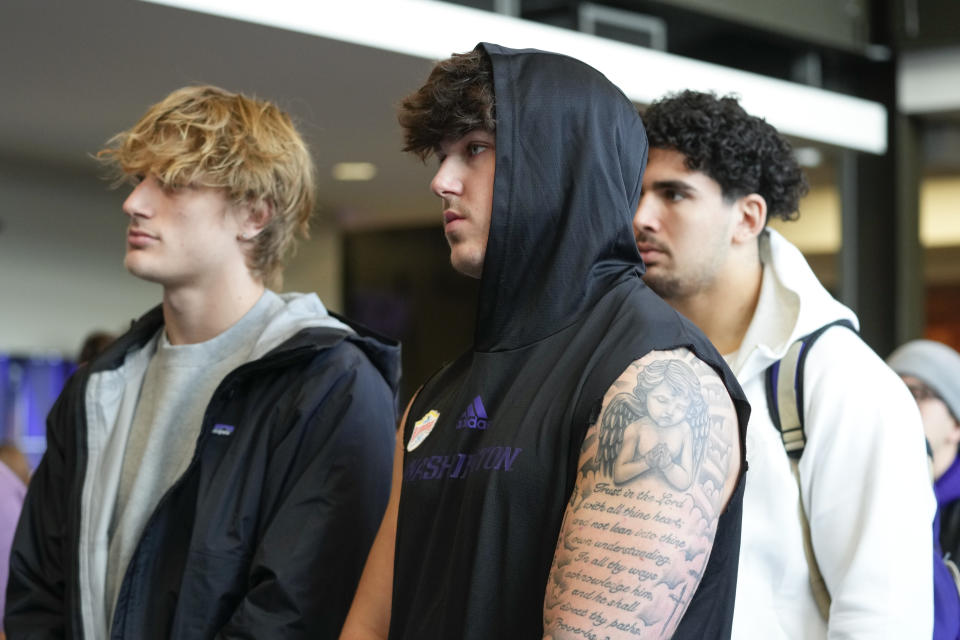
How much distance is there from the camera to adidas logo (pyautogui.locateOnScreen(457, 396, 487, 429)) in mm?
1498

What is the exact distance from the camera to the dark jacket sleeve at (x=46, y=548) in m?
2.29

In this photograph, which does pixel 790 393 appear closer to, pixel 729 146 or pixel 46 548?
pixel 729 146

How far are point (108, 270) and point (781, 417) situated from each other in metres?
7.48

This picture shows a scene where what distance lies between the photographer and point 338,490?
2.07 metres

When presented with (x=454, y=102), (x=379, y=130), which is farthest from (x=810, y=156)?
(x=454, y=102)

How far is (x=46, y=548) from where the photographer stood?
2355mm

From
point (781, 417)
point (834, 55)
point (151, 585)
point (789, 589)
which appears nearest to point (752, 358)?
point (781, 417)

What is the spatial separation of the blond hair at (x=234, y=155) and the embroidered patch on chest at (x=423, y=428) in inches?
35.3

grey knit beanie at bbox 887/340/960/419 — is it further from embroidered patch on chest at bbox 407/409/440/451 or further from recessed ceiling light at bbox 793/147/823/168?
recessed ceiling light at bbox 793/147/823/168

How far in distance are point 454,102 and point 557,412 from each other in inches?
19.5

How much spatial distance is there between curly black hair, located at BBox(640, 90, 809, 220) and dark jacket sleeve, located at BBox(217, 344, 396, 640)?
0.77 m

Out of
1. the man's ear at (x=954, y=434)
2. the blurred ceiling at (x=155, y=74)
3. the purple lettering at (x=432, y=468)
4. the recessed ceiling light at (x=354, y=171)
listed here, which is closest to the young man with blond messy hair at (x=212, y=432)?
the purple lettering at (x=432, y=468)

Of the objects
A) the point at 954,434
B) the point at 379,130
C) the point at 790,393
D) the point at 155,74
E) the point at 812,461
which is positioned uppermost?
the point at 155,74

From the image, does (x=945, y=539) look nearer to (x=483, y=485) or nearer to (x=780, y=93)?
(x=483, y=485)
